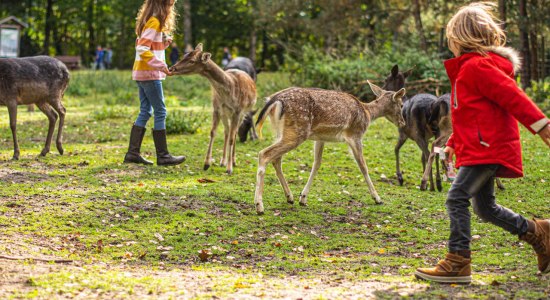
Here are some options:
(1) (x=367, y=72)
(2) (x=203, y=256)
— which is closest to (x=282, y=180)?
(2) (x=203, y=256)

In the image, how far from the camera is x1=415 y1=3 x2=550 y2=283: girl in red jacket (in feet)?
17.3

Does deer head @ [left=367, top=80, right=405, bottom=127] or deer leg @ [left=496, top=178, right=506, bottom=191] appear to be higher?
deer head @ [left=367, top=80, right=405, bottom=127]

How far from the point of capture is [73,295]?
505 centimetres

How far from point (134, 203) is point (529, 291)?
171 inches

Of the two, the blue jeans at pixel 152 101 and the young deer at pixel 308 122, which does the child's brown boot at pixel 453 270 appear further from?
the blue jeans at pixel 152 101

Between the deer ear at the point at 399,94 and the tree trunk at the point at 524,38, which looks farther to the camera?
the tree trunk at the point at 524,38

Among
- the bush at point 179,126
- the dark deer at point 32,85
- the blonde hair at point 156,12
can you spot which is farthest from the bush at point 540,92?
the dark deer at point 32,85

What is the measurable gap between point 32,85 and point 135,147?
176 cm

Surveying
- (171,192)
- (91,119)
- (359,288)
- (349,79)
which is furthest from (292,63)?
(359,288)

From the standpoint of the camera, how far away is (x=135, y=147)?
35.0 feet

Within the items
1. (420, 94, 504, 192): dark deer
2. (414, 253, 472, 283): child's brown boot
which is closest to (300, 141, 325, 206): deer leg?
(420, 94, 504, 192): dark deer

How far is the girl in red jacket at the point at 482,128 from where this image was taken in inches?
208

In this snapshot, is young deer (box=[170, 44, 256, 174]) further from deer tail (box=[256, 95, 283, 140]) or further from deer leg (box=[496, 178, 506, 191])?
deer leg (box=[496, 178, 506, 191])

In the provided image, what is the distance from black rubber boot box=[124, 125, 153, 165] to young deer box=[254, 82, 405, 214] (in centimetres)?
274
